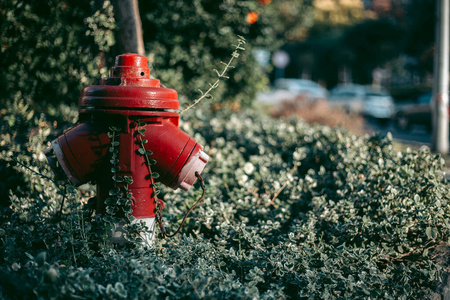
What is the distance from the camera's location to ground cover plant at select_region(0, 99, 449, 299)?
201 centimetres

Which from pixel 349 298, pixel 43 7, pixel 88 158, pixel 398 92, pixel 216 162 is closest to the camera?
pixel 349 298

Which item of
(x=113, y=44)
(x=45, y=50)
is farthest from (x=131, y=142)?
(x=45, y=50)

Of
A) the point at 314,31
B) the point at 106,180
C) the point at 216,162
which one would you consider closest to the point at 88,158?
the point at 106,180

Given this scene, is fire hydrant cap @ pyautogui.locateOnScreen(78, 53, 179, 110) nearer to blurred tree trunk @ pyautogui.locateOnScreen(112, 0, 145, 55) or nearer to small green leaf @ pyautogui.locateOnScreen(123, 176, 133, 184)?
small green leaf @ pyautogui.locateOnScreen(123, 176, 133, 184)

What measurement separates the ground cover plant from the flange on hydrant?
0.74 ft

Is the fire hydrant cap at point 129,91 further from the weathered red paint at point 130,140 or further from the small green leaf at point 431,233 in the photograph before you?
the small green leaf at point 431,233

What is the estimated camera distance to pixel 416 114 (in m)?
14.7

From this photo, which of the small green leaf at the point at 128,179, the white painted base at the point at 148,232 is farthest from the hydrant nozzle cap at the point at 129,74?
the white painted base at the point at 148,232

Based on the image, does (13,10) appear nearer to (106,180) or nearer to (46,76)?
(46,76)

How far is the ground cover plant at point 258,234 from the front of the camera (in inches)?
79.3

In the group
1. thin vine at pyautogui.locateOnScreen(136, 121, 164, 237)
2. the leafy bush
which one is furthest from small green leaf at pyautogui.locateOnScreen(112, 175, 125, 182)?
the leafy bush

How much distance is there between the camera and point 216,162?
4242 mm

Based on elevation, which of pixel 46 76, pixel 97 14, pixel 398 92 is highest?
pixel 97 14

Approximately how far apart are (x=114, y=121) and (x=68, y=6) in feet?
12.7
